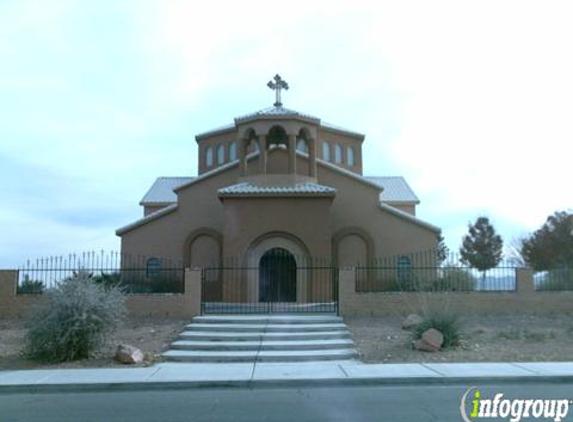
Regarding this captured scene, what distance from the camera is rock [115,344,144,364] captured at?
14703 millimetres

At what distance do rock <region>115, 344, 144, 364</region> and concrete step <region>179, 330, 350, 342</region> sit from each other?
265 centimetres

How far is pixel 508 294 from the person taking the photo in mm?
21672

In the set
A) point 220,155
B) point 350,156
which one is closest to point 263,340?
point 220,155

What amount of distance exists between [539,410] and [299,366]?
5950mm

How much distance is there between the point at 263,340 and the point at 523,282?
10.1 meters

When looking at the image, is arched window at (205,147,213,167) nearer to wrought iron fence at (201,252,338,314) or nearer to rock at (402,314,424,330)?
wrought iron fence at (201,252,338,314)

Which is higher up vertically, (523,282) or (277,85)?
(277,85)

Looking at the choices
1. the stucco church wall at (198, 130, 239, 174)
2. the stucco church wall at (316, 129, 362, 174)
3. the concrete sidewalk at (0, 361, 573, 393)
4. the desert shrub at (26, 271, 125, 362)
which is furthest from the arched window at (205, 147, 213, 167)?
the concrete sidewalk at (0, 361, 573, 393)

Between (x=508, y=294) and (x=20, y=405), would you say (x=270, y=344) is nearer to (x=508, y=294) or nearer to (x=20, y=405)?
(x=20, y=405)

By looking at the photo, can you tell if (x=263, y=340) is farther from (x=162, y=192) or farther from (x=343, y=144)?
(x=162, y=192)

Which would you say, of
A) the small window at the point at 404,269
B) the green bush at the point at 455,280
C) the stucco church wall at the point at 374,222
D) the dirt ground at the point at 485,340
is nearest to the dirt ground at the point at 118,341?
the dirt ground at the point at 485,340

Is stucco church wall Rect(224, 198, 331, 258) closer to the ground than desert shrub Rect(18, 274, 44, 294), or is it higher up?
higher up

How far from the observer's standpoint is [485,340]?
17.4 m

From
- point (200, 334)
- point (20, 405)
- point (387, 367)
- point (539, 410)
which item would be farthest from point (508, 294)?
point (20, 405)
